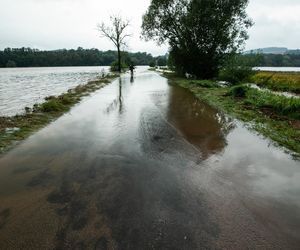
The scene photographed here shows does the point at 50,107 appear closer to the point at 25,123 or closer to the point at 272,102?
the point at 25,123

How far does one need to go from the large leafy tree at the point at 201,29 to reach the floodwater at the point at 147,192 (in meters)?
23.6

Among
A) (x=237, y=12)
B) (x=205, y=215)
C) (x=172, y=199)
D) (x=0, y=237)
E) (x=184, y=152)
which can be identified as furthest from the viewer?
(x=237, y=12)

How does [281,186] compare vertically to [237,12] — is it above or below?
below

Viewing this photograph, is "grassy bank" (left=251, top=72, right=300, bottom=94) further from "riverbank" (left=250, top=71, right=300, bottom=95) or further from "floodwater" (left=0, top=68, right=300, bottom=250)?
"floodwater" (left=0, top=68, right=300, bottom=250)

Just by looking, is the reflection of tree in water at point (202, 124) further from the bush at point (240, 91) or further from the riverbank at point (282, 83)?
the riverbank at point (282, 83)

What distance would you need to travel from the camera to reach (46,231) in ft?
10.9

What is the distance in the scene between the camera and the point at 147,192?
14.2ft

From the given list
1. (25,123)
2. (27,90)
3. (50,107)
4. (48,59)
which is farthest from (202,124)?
(48,59)

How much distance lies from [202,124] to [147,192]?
5719 mm

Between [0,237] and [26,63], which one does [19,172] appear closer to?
[0,237]

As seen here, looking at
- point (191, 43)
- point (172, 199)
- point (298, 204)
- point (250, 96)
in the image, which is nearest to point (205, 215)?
point (172, 199)

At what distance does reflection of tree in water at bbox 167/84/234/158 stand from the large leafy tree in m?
17.9

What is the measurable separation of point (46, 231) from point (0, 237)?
0.58 m

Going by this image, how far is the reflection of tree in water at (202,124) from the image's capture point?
715 cm
